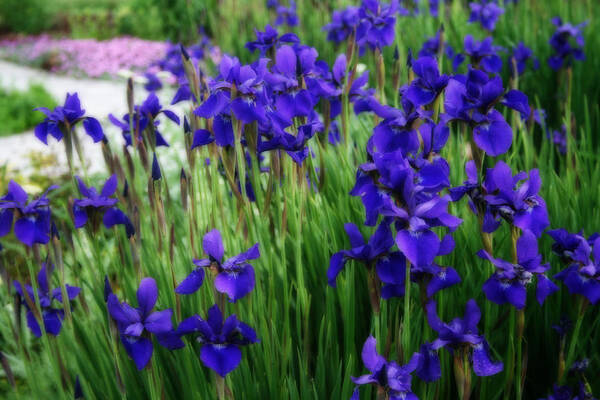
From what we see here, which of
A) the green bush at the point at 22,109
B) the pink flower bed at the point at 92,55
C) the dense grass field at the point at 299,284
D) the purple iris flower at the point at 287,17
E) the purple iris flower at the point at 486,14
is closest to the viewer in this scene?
the dense grass field at the point at 299,284

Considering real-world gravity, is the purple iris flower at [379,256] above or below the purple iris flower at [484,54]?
below

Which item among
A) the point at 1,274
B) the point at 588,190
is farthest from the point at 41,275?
the point at 588,190

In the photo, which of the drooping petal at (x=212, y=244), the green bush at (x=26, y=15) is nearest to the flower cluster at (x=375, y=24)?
the drooping petal at (x=212, y=244)

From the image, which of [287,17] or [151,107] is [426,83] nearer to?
[151,107]

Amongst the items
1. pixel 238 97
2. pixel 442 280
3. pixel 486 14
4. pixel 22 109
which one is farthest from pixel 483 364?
pixel 22 109

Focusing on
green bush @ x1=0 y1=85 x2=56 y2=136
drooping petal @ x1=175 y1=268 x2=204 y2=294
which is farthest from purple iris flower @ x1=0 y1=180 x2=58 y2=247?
green bush @ x1=0 y1=85 x2=56 y2=136

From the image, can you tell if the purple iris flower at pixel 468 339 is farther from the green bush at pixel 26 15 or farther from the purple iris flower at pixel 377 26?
the green bush at pixel 26 15
